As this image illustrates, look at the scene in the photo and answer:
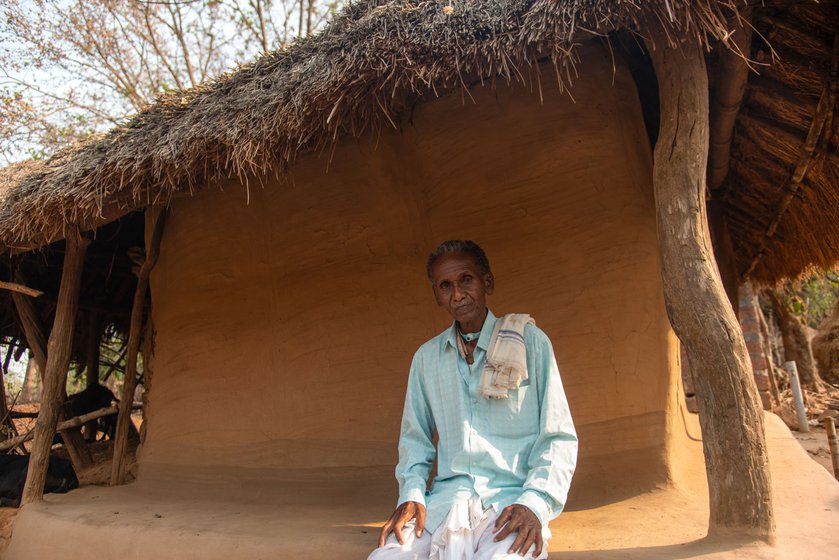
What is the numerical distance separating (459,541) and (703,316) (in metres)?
1.18

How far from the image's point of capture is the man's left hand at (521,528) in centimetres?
185

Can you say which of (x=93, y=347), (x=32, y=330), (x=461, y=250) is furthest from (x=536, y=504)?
(x=93, y=347)

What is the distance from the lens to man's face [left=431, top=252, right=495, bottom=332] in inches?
93.1

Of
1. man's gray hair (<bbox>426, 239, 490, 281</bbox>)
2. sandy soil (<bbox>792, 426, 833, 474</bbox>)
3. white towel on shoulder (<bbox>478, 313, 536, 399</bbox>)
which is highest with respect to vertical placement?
man's gray hair (<bbox>426, 239, 490, 281</bbox>)

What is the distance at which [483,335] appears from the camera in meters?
2.35

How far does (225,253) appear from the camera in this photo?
13.8 feet

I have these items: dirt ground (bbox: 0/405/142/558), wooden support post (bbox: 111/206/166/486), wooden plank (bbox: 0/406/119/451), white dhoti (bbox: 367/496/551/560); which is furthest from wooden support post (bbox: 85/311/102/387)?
white dhoti (bbox: 367/496/551/560)

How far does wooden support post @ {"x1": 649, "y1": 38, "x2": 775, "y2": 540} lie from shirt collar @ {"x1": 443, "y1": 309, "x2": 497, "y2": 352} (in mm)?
687

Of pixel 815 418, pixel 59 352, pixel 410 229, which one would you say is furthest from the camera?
pixel 815 418

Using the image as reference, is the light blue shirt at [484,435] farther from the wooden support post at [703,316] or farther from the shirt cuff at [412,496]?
the wooden support post at [703,316]

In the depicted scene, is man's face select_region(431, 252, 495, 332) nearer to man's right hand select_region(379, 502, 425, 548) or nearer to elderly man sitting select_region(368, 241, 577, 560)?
elderly man sitting select_region(368, 241, 577, 560)

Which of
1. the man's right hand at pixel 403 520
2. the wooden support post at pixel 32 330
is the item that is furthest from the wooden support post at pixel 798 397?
the wooden support post at pixel 32 330

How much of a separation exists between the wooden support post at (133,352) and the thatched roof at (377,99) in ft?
1.74

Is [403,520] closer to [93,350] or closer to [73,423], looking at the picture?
[73,423]
